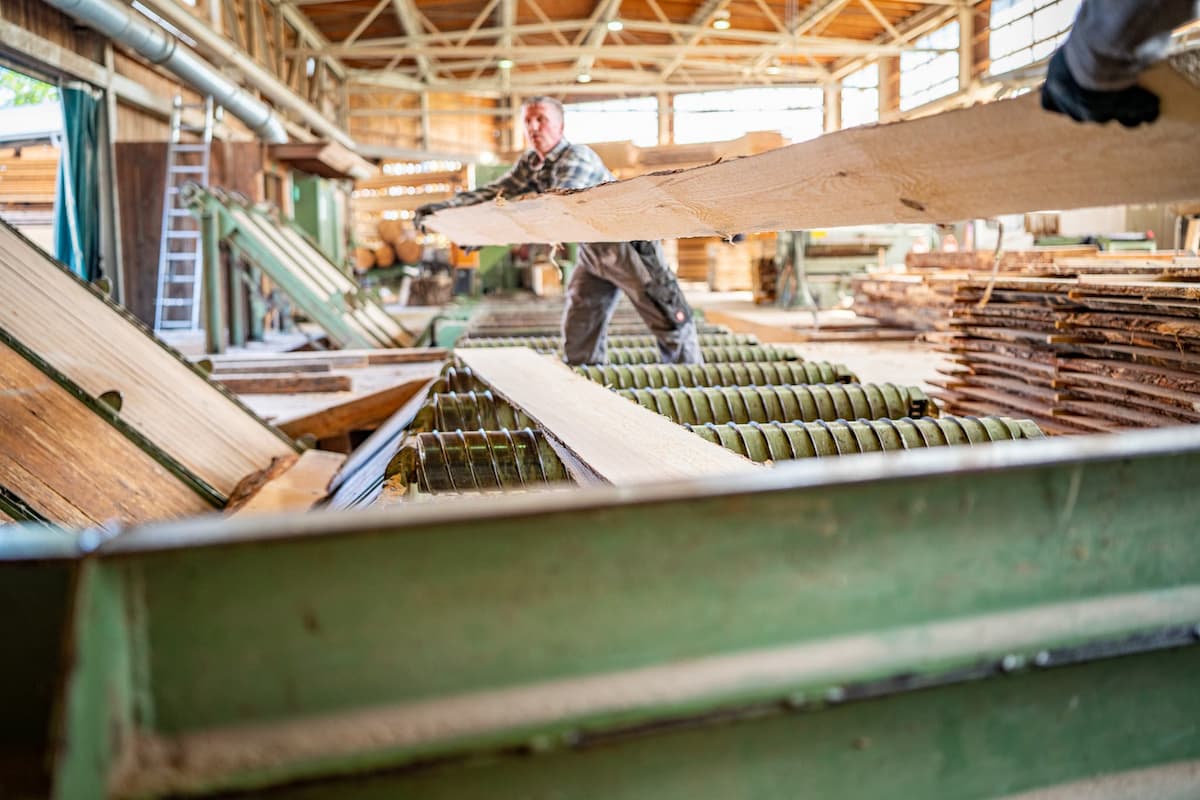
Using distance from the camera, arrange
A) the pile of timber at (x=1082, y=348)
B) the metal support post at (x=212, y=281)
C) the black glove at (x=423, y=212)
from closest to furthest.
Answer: the pile of timber at (x=1082, y=348), the black glove at (x=423, y=212), the metal support post at (x=212, y=281)

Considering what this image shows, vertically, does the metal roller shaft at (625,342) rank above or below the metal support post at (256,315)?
below

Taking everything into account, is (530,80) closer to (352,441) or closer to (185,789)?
(352,441)

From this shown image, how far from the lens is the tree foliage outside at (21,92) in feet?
31.9

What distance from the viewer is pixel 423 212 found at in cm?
450

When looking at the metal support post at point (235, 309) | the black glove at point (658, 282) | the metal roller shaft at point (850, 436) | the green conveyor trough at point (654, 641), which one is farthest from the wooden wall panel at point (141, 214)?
the green conveyor trough at point (654, 641)

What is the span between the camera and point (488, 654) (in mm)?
968

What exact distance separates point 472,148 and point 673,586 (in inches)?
835

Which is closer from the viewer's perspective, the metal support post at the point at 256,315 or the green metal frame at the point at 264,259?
the green metal frame at the point at 264,259

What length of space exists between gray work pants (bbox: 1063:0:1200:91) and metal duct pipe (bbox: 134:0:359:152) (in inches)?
335

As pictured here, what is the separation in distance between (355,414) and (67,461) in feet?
10.0

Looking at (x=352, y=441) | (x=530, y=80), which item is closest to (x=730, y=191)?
(x=352, y=441)

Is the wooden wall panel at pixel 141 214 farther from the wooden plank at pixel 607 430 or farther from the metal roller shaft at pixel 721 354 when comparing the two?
the wooden plank at pixel 607 430

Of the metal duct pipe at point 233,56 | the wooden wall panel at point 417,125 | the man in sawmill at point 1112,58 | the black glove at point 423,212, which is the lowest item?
the man in sawmill at point 1112,58

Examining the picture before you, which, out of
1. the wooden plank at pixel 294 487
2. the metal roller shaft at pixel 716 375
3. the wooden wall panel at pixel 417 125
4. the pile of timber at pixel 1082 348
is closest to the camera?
the wooden plank at pixel 294 487
